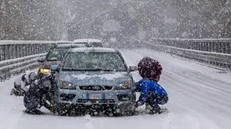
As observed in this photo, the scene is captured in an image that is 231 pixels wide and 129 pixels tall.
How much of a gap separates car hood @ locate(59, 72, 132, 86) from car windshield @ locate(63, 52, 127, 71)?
1.42 ft

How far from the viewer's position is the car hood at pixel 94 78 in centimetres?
1004

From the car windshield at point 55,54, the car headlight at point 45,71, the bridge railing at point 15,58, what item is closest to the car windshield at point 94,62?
the car headlight at point 45,71

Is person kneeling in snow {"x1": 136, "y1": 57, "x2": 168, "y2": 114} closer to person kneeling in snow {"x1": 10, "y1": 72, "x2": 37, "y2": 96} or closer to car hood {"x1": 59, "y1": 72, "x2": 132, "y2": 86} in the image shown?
car hood {"x1": 59, "y1": 72, "x2": 132, "y2": 86}

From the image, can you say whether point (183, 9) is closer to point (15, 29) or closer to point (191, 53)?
point (15, 29)

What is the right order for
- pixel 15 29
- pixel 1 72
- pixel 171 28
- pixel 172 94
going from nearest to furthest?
pixel 172 94, pixel 1 72, pixel 15 29, pixel 171 28

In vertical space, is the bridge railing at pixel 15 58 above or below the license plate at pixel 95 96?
below

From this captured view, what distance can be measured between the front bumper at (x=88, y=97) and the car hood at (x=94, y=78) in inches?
7.3

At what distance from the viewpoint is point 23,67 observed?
24.5 m

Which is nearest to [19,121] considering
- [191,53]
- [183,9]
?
[191,53]

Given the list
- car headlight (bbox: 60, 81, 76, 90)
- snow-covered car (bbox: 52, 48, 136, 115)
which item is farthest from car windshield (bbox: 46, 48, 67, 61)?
car headlight (bbox: 60, 81, 76, 90)

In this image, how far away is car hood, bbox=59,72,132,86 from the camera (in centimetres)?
1004

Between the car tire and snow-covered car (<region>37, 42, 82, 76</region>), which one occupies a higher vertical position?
snow-covered car (<region>37, 42, 82, 76</region>)

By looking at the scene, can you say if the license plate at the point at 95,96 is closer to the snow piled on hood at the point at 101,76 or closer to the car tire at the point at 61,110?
the snow piled on hood at the point at 101,76

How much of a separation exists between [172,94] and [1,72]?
7451 mm
